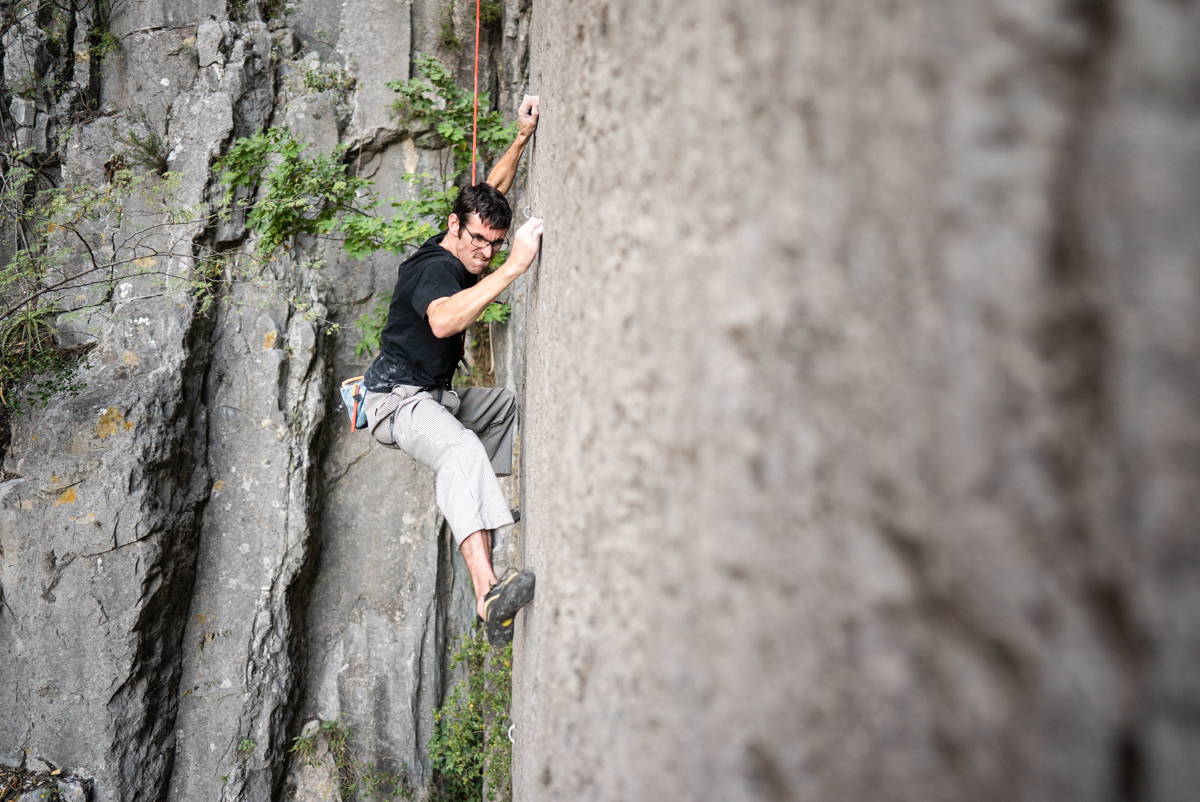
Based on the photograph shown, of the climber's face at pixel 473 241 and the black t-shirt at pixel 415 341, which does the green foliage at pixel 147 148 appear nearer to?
the black t-shirt at pixel 415 341

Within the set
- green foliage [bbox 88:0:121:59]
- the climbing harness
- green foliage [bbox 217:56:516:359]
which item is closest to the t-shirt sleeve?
the climbing harness

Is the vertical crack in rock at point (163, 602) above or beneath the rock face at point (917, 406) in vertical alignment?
beneath

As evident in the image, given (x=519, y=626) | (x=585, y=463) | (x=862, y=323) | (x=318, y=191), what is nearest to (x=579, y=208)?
(x=585, y=463)

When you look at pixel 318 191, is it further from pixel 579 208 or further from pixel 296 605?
pixel 579 208

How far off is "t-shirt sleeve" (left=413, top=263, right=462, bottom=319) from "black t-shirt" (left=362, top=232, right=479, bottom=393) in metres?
0.02

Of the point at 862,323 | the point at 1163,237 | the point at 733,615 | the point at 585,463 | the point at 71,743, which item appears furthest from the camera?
the point at 71,743

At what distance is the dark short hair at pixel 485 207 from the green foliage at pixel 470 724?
9.85ft

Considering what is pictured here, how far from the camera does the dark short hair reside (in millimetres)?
2873

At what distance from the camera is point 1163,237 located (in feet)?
1.21

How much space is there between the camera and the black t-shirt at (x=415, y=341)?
9.51ft

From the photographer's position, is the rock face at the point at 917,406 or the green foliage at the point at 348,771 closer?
the rock face at the point at 917,406

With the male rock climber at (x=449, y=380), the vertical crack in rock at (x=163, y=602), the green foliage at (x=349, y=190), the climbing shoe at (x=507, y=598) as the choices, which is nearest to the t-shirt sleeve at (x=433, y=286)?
the male rock climber at (x=449, y=380)

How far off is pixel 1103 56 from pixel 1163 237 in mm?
119

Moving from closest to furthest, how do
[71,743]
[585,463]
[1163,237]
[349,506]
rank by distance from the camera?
[1163,237], [585,463], [71,743], [349,506]
